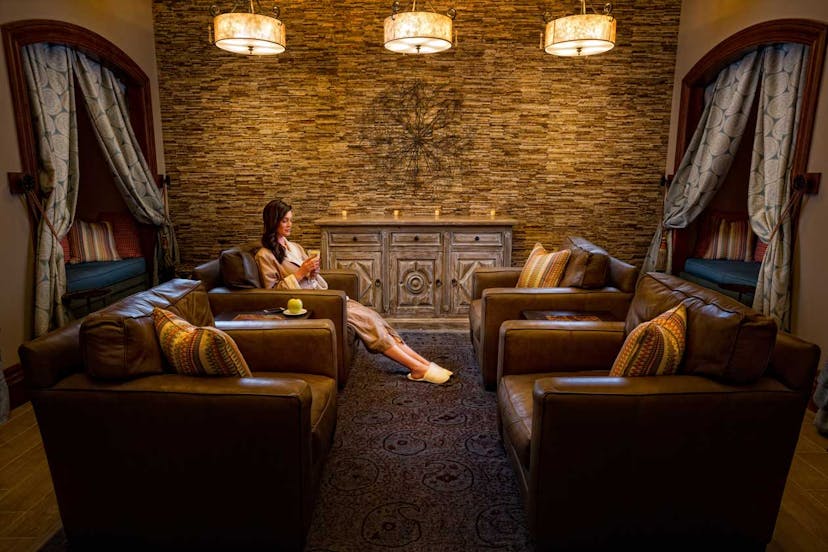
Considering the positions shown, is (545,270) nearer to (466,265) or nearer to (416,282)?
(466,265)

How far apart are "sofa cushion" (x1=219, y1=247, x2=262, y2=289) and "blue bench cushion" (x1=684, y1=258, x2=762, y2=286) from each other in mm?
3485

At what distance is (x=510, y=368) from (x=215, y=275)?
200 centimetres

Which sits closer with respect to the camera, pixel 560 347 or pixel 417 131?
pixel 560 347

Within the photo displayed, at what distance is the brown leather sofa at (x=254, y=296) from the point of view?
329 cm

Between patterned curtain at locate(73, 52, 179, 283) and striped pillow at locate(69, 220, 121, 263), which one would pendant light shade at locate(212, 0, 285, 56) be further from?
striped pillow at locate(69, 220, 121, 263)

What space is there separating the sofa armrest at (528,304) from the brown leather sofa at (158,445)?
1.67m

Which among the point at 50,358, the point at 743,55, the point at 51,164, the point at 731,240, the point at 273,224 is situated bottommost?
the point at 50,358

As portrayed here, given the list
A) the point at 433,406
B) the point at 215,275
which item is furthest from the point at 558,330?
the point at 215,275

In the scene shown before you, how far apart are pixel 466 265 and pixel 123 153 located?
3109 mm

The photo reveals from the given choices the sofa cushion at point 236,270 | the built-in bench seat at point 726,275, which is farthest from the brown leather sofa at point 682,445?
the built-in bench seat at point 726,275

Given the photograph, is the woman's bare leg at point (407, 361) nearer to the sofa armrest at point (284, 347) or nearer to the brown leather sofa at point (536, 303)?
the brown leather sofa at point (536, 303)

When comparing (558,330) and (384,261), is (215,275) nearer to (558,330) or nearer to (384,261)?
(384,261)

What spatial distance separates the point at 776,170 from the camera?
3.68m

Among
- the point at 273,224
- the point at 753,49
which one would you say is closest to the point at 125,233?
the point at 273,224
